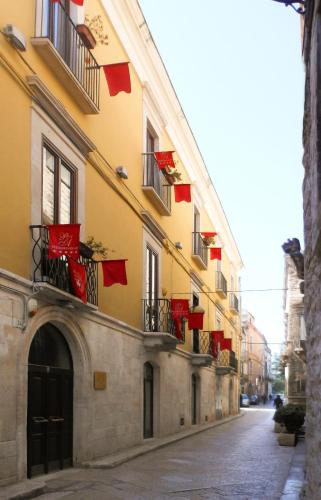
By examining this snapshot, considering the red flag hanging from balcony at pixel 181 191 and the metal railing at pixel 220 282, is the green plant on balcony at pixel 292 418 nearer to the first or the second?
the red flag hanging from balcony at pixel 181 191

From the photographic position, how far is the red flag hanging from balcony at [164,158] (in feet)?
55.6

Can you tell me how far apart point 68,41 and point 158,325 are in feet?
26.7

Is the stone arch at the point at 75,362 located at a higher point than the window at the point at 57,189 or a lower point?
lower

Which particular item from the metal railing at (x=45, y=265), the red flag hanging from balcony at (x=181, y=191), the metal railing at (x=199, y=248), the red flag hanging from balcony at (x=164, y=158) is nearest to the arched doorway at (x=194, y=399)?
the metal railing at (x=199, y=248)

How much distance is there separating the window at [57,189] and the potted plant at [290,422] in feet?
28.2

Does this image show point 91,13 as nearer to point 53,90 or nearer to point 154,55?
point 53,90

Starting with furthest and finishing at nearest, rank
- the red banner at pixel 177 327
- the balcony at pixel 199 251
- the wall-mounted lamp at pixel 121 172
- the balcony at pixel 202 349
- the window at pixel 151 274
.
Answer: the balcony at pixel 199 251 → the balcony at pixel 202 349 → the red banner at pixel 177 327 → the window at pixel 151 274 → the wall-mounted lamp at pixel 121 172

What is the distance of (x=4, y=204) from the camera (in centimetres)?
927

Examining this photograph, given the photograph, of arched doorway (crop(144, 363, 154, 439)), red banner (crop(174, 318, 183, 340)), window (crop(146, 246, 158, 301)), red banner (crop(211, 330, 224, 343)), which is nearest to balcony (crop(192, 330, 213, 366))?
red banner (crop(211, 330, 224, 343))

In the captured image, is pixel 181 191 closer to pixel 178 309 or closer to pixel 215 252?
pixel 178 309

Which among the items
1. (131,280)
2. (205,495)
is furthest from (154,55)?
(205,495)

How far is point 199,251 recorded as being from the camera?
25547 millimetres

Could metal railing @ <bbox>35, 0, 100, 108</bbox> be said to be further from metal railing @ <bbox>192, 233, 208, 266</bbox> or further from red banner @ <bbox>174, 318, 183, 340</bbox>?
metal railing @ <bbox>192, 233, 208, 266</bbox>

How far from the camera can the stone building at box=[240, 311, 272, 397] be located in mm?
75250
